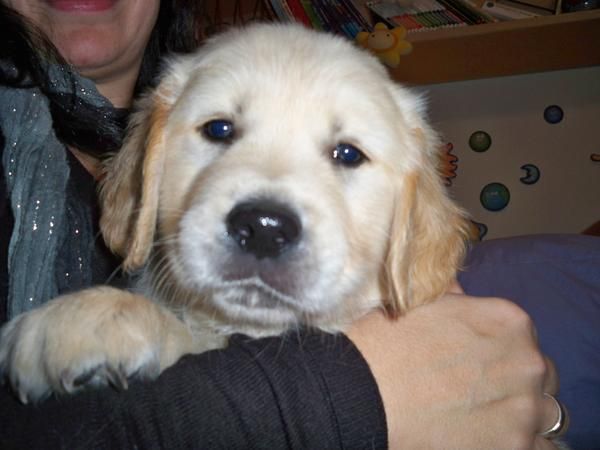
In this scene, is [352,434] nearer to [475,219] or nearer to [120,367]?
[120,367]

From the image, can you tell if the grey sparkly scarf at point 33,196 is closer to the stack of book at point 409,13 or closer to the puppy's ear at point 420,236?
the puppy's ear at point 420,236

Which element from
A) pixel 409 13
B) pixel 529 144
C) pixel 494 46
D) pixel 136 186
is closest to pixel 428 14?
pixel 409 13

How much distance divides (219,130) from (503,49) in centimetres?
296

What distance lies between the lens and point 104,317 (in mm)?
1110

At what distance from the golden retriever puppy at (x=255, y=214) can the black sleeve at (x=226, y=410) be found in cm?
9

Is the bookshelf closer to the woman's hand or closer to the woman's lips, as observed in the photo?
the woman's lips

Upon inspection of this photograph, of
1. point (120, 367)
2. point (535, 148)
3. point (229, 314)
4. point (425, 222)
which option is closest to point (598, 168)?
point (535, 148)

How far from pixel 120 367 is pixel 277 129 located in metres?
0.66

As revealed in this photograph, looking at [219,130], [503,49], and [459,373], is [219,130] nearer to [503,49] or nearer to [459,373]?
[459,373]

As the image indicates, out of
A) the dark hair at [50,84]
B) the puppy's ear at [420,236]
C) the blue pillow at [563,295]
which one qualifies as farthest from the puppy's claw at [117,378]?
the blue pillow at [563,295]

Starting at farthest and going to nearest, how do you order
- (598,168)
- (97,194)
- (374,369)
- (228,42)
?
(598,168), (97,194), (228,42), (374,369)

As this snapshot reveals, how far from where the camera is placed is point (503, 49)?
3.78 m

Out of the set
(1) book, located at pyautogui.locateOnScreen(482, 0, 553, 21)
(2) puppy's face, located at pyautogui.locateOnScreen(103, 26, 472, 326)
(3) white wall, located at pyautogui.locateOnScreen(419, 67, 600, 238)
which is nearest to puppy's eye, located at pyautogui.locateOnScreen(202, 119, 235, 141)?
(2) puppy's face, located at pyautogui.locateOnScreen(103, 26, 472, 326)

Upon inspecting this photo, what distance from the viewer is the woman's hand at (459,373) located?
1.21m
